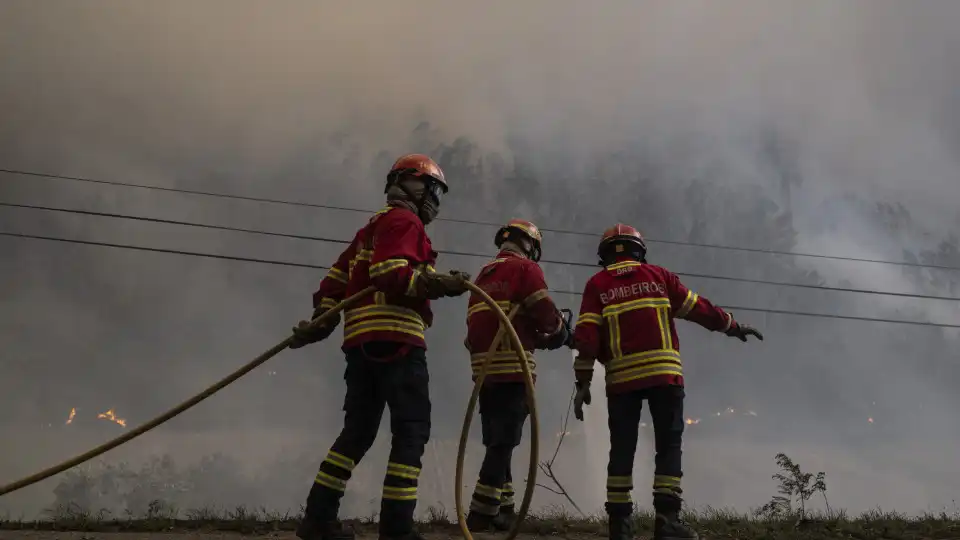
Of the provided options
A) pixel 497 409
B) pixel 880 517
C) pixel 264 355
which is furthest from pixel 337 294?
pixel 880 517

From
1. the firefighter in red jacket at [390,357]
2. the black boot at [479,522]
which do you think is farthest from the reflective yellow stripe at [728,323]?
the firefighter in red jacket at [390,357]

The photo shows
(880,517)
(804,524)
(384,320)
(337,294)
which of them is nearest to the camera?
(384,320)

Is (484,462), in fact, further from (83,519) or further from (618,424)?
(83,519)

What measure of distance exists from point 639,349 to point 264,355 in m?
2.84

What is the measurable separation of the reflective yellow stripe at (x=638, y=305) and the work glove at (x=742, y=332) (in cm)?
98

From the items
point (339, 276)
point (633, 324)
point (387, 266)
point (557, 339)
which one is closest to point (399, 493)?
point (387, 266)

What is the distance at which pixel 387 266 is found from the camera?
4.23 m

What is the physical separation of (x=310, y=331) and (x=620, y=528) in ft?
8.90

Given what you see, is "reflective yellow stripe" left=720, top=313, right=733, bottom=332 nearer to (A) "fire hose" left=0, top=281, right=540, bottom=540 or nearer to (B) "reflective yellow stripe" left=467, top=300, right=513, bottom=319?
(B) "reflective yellow stripe" left=467, top=300, right=513, bottom=319

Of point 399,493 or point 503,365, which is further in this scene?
point 503,365

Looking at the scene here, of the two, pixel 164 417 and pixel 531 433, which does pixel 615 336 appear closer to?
pixel 531 433

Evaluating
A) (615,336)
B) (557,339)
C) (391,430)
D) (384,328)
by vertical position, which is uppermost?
(557,339)

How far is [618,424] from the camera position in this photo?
5332mm

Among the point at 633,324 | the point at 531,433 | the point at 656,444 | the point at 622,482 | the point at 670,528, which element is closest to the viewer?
the point at 531,433
